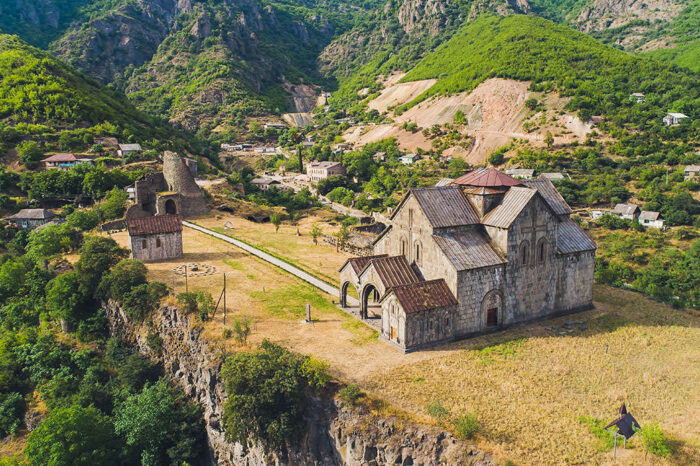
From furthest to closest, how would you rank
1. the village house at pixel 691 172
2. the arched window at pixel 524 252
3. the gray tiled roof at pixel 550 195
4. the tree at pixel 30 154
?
the village house at pixel 691 172
the tree at pixel 30 154
the gray tiled roof at pixel 550 195
the arched window at pixel 524 252

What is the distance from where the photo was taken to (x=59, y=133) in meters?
89.1

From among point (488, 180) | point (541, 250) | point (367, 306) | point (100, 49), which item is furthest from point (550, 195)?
point (100, 49)

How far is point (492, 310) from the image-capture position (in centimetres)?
3253

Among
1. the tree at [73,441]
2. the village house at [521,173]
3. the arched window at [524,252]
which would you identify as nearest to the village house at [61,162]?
the tree at [73,441]

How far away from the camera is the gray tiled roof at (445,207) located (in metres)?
32.8

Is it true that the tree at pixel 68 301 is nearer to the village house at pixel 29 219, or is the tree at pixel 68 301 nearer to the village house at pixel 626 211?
the village house at pixel 29 219

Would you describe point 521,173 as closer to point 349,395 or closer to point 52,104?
point 349,395

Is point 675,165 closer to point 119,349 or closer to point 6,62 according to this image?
point 119,349

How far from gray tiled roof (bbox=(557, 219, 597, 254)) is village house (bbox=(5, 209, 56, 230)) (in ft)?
196

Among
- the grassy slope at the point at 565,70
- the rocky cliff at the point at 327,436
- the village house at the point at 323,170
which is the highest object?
the grassy slope at the point at 565,70

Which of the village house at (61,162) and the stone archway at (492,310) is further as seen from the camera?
the village house at (61,162)

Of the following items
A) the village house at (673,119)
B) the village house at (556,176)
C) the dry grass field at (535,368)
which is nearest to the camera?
the dry grass field at (535,368)

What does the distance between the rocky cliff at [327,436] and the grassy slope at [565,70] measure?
354 ft

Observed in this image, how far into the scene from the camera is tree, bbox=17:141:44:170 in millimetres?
77375
